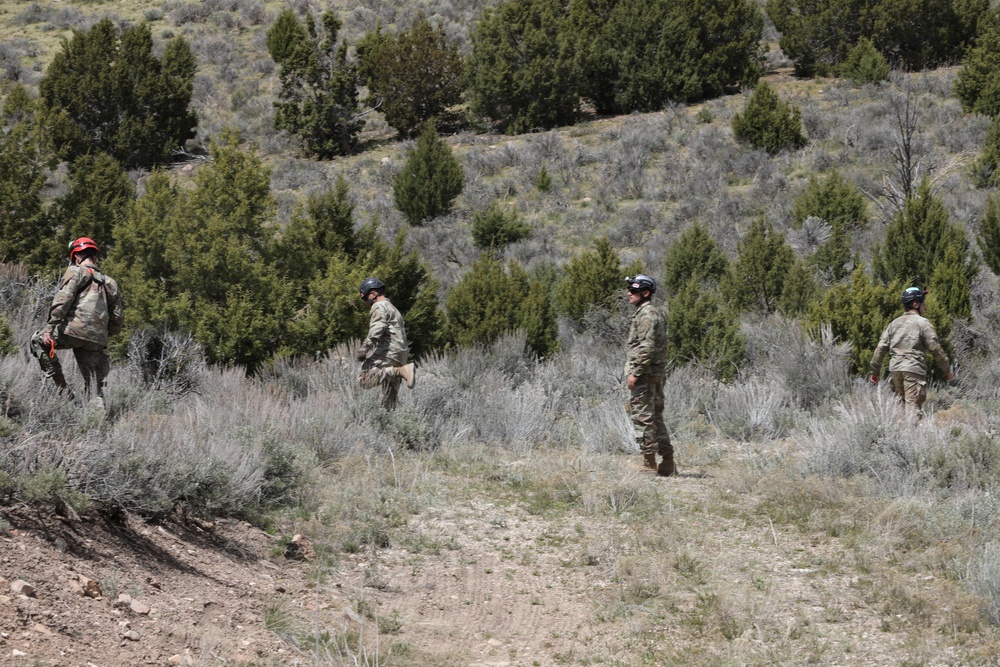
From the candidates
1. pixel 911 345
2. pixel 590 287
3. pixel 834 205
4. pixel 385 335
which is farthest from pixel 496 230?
pixel 911 345

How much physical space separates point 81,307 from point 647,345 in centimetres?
418

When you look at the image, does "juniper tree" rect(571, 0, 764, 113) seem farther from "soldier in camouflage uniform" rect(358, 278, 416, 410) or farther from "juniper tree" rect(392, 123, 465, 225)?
"soldier in camouflage uniform" rect(358, 278, 416, 410)

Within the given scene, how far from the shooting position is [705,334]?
12500 millimetres

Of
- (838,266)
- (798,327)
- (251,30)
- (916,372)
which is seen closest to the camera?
(916,372)

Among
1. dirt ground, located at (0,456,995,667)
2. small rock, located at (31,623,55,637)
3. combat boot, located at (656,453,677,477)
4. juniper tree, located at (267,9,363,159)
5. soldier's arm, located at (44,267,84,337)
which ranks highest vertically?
juniper tree, located at (267,9,363,159)

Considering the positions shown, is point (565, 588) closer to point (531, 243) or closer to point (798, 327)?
point (798, 327)

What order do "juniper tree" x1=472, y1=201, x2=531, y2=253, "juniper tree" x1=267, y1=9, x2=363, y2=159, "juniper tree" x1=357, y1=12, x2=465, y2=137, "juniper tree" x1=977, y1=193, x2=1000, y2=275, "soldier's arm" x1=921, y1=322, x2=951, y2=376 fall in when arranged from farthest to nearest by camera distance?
"juniper tree" x1=357, y1=12, x2=465, y2=137, "juniper tree" x1=267, y1=9, x2=363, y2=159, "juniper tree" x1=472, y1=201, x2=531, y2=253, "juniper tree" x1=977, y1=193, x2=1000, y2=275, "soldier's arm" x1=921, y1=322, x2=951, y2=376

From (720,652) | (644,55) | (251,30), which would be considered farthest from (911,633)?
(251,30)

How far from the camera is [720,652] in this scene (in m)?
4.60

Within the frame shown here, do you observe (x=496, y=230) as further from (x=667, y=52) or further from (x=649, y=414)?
(x=649, y=414)

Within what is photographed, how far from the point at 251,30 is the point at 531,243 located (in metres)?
22.2

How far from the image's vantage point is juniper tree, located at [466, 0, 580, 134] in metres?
27.5

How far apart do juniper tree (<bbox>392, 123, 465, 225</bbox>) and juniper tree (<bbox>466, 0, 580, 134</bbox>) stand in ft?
16.8

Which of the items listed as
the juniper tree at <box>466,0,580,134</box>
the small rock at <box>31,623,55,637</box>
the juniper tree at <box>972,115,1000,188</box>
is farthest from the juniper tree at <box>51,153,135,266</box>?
the juniper tree at <box>972,115,1000,188</box>
